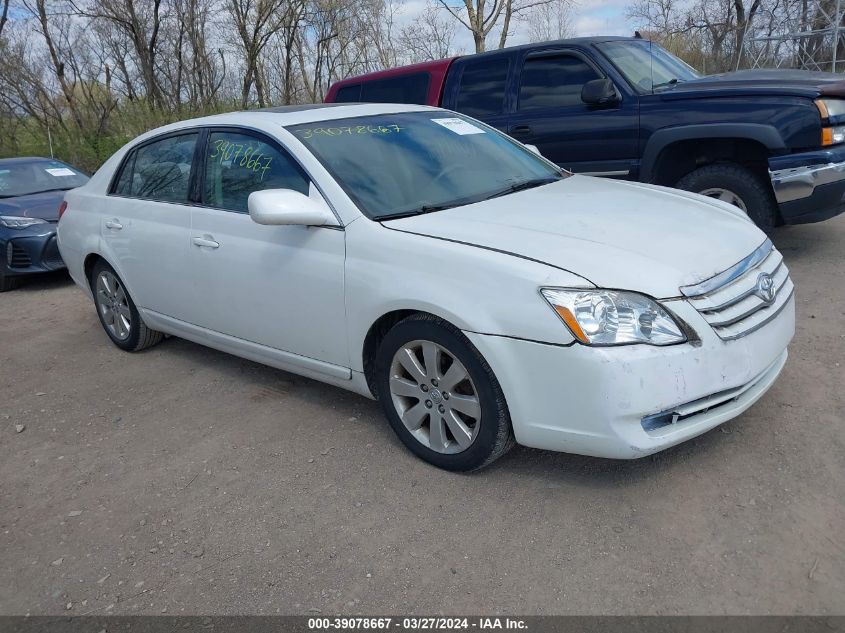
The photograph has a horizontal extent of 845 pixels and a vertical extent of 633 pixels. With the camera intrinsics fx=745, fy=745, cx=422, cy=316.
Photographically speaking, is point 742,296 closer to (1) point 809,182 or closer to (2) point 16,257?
(1) point 809,182

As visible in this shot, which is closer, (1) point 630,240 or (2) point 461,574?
(2) point 461,574

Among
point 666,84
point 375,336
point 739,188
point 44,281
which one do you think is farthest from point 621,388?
point 44,281

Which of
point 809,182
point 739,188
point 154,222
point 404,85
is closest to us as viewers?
point 154,222

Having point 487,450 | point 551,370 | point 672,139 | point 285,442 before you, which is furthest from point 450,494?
point 672,139

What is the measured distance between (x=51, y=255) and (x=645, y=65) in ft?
20.6

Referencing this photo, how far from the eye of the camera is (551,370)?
2.78 meters

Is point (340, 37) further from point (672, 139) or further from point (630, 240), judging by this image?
point (630, 240)

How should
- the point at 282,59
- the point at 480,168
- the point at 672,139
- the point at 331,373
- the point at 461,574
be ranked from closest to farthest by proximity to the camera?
the point at 461,574
the point at 331,373
the point at 480,168
the point at 672,139
the point at 282,59

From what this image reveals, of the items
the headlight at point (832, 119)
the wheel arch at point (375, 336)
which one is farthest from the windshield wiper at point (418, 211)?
the headlight at point (832, 119)

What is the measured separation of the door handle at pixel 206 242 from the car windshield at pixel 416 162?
777mm

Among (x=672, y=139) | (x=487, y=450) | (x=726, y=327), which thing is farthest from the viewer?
(x=672, y=139)

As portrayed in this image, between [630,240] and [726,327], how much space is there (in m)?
0.51

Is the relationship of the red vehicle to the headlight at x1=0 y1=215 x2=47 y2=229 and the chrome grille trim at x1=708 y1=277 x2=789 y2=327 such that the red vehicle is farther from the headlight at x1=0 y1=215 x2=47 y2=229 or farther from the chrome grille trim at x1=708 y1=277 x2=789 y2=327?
the chrome grille trim at x1=708 y1=277 x2=789 y2=327

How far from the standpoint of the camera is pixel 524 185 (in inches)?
158
